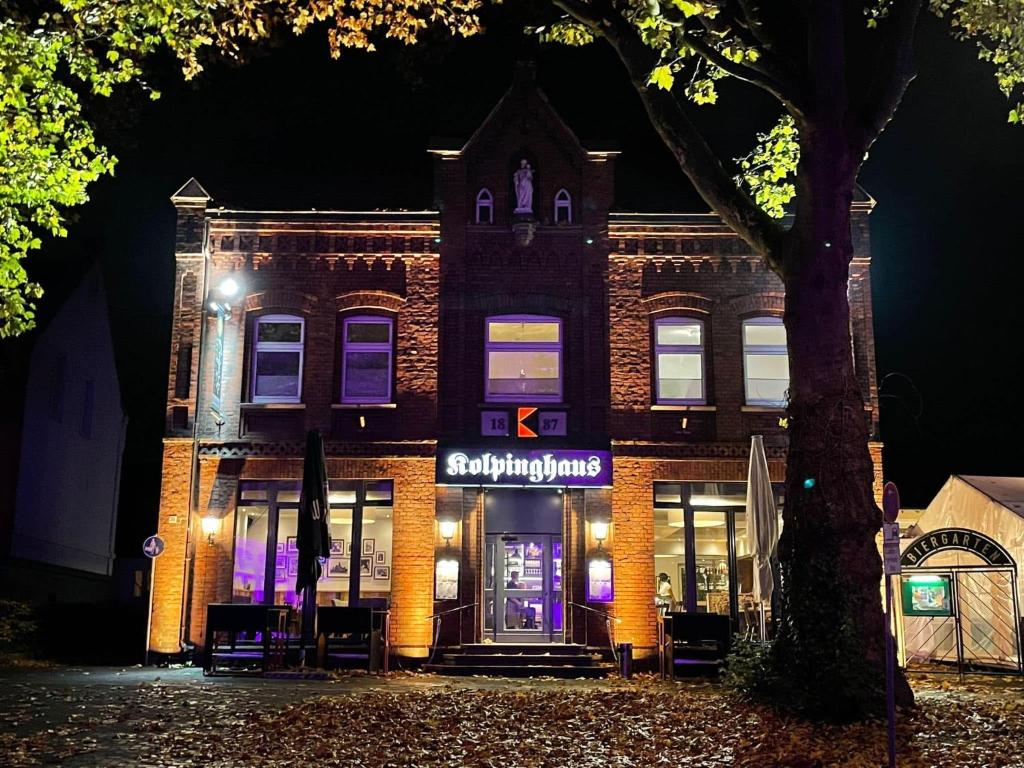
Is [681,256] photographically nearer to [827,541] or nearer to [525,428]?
[525,428]

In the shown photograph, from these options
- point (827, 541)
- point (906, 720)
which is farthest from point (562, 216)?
point (906, 720)

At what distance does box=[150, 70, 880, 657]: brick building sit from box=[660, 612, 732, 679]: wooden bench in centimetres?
172


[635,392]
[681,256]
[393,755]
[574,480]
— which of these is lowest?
[393,755]

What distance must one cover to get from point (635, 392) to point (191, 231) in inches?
363

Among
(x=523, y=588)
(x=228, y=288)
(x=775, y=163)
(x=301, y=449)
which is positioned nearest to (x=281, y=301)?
(x=228, y=288)

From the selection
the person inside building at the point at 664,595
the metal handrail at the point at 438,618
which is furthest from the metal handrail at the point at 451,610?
the person inside building at the point at 664,595

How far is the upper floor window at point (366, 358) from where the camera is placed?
20.2 metres

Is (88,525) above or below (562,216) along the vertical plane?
below

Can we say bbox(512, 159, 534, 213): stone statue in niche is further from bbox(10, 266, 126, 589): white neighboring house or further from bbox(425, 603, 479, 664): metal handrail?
bbox(10, 266, 126, 589): white neighboring house

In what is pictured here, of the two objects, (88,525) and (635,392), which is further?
(88,525)

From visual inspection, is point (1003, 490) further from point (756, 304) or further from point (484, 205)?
point (484, 205)

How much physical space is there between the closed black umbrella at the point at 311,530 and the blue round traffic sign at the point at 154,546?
3.04 m

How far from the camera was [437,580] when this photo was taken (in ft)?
62.6

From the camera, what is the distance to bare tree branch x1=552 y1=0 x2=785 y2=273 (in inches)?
476
